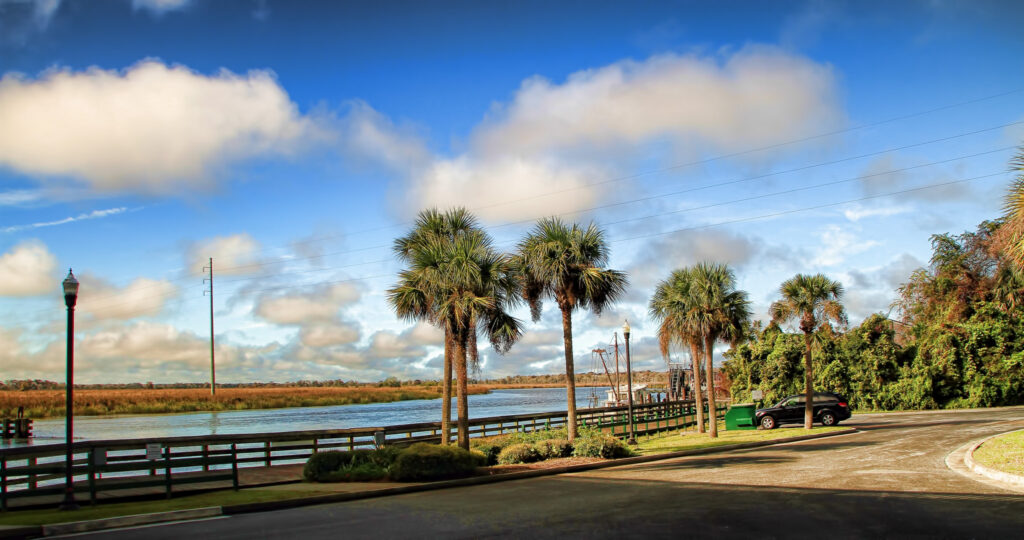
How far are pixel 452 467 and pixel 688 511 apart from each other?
820 centimetres

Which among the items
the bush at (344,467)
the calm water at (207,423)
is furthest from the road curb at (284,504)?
the calm water at (207,423)

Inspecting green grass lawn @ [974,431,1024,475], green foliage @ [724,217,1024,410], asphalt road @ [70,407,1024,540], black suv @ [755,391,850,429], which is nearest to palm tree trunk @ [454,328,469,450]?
asphalt road @ [70,407,1024,540]

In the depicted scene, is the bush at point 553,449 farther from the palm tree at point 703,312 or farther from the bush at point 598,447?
the palm tree at point 703,312

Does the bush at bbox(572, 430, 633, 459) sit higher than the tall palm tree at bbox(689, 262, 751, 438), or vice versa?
the tall palm tree at bbox(689, 262, 751, 438)

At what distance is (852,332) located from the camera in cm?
4838

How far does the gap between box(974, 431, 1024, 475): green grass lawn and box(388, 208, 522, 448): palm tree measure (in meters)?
13.1

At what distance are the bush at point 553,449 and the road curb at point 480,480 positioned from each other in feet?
5.18

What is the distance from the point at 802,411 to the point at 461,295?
2080 centimetres

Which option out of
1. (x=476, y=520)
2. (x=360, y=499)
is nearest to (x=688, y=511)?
(x=476, y=520)

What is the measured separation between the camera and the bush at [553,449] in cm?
2139

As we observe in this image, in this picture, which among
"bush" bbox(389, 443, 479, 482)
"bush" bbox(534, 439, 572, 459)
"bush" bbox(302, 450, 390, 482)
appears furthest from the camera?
"bush" bbox(534, 439, 572, 459)

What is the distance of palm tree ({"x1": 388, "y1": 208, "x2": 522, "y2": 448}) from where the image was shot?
21.7 m

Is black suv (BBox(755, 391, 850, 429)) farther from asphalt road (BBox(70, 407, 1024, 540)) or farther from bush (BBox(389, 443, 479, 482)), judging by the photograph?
bush (BBox(389, 443, 479, 482))

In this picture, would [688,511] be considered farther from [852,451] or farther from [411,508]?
[852,451]
